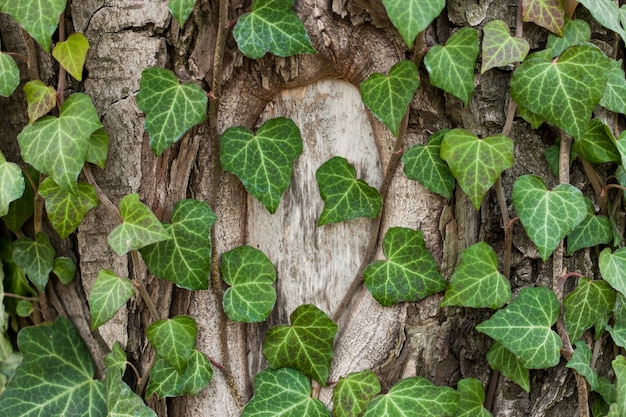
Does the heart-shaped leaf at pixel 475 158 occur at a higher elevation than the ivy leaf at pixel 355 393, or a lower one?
higher

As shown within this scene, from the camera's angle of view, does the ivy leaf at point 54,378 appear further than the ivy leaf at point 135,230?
Yes

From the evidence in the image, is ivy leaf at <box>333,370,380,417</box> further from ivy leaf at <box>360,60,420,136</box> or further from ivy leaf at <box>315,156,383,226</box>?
ivy leaf at <box>360,60,420,136</box>

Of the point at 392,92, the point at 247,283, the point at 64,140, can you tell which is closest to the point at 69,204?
the point at 64,140

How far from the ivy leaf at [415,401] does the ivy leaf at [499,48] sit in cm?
59

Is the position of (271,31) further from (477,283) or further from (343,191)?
(477,283)

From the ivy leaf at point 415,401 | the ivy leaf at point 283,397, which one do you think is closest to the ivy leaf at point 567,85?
the ivy leaf at point 415,401

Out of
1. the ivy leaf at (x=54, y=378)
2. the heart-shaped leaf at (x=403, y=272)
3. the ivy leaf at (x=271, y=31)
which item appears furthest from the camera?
the ivy leaf at (x=54, y=378)

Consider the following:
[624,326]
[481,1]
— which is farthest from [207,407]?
[481,1]

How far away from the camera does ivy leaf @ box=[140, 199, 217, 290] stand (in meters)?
1.19

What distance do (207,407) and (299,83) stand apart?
696 millimetres

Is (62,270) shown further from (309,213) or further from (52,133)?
(309,213)

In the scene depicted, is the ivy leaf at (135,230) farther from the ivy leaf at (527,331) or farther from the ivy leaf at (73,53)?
the ivy leaf at (527,331)

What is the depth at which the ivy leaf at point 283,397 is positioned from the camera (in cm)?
121

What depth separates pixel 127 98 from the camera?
122 centimetres
